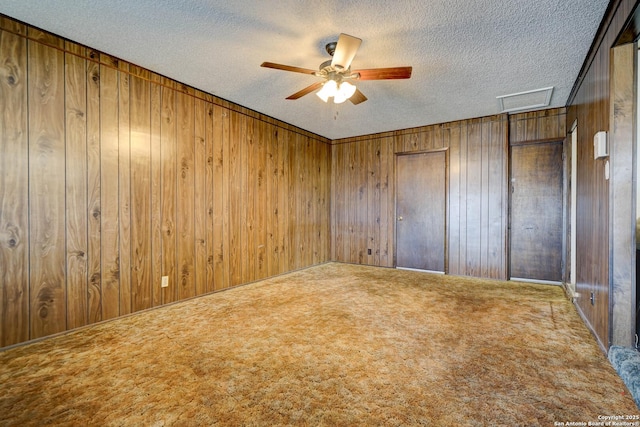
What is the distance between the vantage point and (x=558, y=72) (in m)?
3.10

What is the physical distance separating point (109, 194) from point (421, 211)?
4.58 meters

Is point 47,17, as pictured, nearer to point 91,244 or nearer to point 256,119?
point 91,244

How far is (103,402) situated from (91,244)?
5.18 feet

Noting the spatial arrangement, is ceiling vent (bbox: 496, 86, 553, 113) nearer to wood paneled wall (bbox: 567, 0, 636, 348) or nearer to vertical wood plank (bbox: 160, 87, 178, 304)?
wood paneled wall (bbox: 567, 0, 636, 348)

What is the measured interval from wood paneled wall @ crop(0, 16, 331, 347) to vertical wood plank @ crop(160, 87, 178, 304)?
1 cm

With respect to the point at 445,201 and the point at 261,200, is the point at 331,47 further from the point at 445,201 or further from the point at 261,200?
the point at 445,201

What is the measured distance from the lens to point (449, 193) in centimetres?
500

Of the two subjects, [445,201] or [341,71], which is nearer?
[341,71]

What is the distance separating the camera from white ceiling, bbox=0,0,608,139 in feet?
6.98

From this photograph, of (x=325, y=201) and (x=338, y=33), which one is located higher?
(x=338, y=33)

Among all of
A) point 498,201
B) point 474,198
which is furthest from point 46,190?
point 498,201

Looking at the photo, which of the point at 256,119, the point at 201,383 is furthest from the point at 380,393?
the point at 256,119

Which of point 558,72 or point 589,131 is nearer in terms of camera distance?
point 589,131

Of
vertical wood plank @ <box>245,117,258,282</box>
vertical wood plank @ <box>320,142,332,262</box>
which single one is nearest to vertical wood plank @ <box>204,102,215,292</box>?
Answer: vertical wood plank @ <box>245,117,258,282</box>
